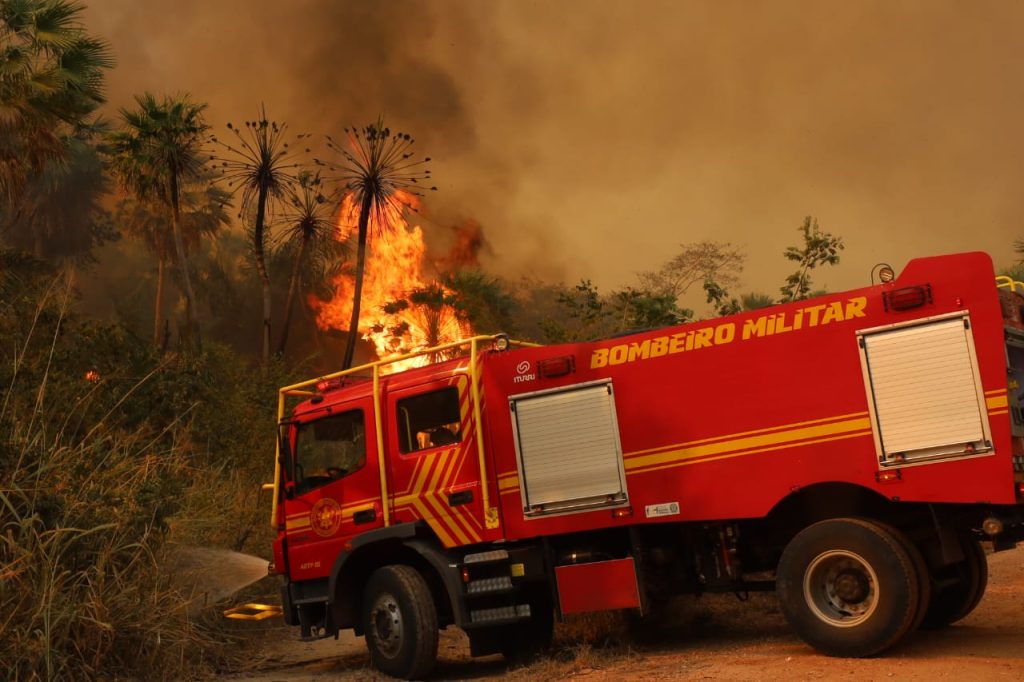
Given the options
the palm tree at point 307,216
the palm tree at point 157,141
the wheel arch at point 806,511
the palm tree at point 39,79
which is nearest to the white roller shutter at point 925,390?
the wheel arch at point 806,511

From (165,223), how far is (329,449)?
35085 mm

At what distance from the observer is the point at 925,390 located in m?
8.12

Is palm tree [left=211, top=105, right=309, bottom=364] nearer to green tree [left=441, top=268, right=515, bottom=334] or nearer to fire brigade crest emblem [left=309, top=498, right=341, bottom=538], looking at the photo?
green tree [left=441, top=268, right=515, bottom=334]

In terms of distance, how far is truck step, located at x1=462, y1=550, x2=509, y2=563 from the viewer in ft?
31.8

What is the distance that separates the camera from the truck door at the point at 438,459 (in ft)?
32.5

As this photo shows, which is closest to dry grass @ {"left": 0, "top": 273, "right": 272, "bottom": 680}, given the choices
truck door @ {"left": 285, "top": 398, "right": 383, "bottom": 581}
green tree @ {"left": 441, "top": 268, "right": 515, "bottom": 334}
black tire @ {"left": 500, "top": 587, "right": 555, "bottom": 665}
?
truck door @ {"left": 285, "top": 398, "right": 383, "bottom": 581}

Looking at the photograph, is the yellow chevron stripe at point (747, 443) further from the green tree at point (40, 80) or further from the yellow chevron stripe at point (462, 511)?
the green tree at point (40, 80)

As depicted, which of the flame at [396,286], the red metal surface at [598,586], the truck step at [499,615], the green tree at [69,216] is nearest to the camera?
the red metal surface at [598,586]

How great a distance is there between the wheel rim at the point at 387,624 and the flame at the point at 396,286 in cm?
2516

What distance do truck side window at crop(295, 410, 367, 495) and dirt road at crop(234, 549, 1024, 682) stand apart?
192cm

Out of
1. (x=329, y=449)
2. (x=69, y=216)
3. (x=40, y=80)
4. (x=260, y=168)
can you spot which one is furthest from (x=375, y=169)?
(x=69, y=216)

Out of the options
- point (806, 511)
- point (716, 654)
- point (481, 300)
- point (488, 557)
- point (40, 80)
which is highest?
point (40, 80)

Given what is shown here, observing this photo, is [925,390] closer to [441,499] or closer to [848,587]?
[848,587]

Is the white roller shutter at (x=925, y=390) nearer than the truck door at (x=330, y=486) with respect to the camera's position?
Yes
